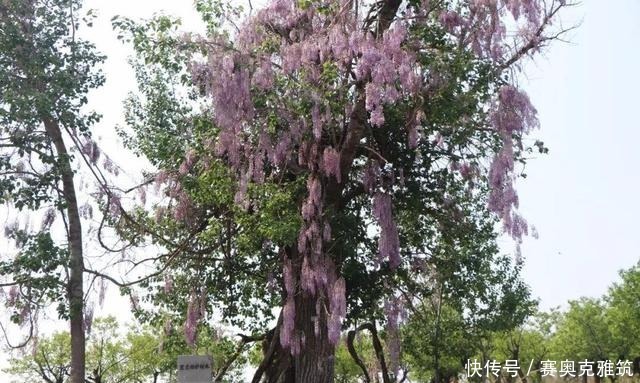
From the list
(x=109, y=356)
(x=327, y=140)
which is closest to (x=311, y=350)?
(x=327, y=140)

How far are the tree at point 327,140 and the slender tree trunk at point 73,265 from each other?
1591mm

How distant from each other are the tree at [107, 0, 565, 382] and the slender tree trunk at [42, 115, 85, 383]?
1.59m

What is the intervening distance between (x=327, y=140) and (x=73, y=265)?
12.5 feet

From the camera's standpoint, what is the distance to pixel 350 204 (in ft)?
38.7

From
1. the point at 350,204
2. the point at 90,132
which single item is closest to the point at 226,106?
the point at 90,132

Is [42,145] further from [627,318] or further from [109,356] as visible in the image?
[627,318]

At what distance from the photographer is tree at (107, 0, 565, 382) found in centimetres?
992

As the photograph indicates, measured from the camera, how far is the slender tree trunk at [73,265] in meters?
10.1

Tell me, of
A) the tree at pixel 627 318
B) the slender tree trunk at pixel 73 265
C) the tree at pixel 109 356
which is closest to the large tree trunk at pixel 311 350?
the slender tree trunk at pixel 73 265

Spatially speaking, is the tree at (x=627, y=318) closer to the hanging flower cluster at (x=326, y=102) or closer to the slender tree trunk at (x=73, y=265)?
the hanging flower cluster at (x=326, y=102)

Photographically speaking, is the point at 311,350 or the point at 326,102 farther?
the point at 311,350

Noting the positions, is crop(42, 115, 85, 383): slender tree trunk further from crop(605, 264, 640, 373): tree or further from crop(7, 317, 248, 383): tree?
crop(605, 264, 640, 373): tree

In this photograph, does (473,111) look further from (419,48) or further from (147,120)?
(147,120)

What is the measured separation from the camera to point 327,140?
1084cm
